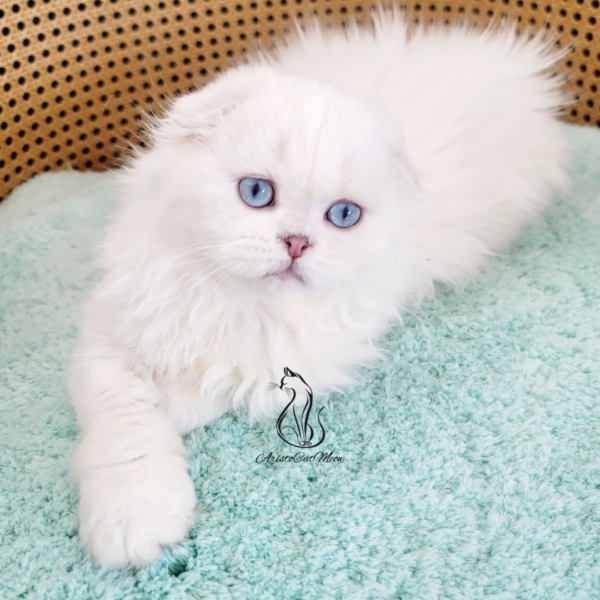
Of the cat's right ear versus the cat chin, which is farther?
the cat's right ear

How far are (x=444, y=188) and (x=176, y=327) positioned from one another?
80cm

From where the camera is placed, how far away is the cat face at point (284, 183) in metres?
1.09

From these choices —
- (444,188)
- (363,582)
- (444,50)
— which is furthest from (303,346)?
(444,50)

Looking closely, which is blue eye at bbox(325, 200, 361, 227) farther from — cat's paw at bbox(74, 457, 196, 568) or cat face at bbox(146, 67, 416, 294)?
cat's paw at bbox(74, 457, 196, 568)

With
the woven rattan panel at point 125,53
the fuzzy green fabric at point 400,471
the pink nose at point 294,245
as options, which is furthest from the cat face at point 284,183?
the woven rattan panel at point 125,53

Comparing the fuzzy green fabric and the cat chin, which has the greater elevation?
the cat chin

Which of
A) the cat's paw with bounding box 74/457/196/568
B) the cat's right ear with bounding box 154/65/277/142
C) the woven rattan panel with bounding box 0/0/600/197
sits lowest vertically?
the cat's paw with bounding box 74/457/196/568

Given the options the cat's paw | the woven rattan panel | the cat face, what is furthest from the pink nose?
the woven rattan panel

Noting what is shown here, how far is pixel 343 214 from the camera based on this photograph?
1165mm

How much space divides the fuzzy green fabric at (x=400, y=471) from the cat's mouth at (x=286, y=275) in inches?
17.1

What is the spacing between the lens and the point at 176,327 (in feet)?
4.35

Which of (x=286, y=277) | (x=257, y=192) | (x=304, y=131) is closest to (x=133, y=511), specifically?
(x=286, y=277)

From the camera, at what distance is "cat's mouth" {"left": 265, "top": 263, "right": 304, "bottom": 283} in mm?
1100

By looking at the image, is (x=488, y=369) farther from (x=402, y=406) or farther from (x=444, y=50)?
(x=444, y=50)
